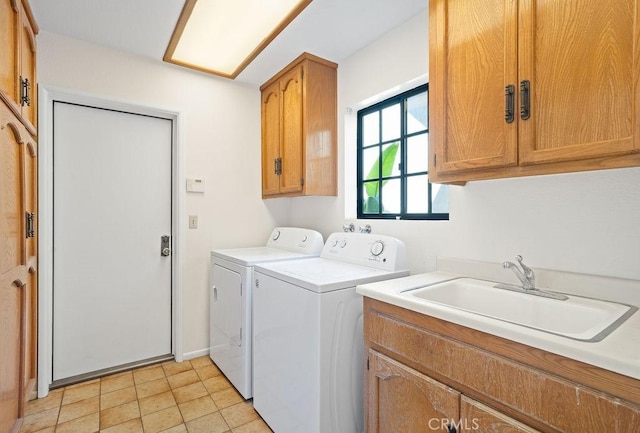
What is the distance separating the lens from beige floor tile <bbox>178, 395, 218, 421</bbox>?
1.84 m

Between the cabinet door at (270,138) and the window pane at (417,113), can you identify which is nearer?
the window pane at (417,113)

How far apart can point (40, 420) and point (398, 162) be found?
2.65 m

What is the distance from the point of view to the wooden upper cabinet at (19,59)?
1343 millimetres

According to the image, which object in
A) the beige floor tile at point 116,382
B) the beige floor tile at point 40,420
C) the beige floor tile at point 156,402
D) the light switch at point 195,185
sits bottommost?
the beige floor tile at point 156,402

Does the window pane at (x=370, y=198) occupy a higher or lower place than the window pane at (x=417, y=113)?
lower

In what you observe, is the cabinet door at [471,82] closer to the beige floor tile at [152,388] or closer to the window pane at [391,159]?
the window pane at [391,159]

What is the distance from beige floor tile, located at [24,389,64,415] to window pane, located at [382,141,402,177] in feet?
8.47

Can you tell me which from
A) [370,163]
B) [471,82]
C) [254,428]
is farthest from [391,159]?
[254,428]

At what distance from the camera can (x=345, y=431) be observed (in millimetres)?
1438

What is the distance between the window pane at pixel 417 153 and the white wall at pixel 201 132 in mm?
1399

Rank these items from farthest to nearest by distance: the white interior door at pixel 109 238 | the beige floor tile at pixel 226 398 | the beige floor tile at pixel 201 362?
the beige floor tile at pixel 201 362 < the white interior door at pixel 109 238 < the beige floor tile at pixel 226 398

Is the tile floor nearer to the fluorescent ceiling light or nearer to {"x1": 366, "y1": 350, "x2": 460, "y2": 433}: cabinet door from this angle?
{"x1": 366, "y1": 350, "x2": 460, "y2": 433}: cabinet door

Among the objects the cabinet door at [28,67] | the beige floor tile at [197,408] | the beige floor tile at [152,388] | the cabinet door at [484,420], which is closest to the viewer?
the cabinet door at [484,420]

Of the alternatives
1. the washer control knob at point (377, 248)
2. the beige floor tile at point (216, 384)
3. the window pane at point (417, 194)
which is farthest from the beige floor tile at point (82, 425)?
the window pane at point (417, 194)
